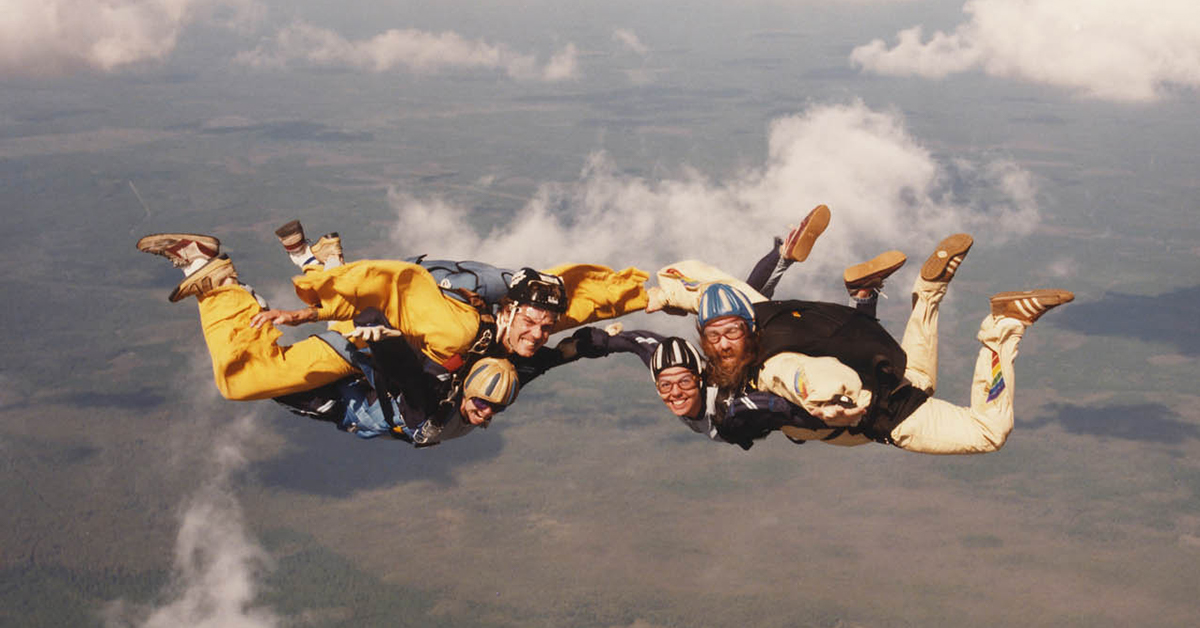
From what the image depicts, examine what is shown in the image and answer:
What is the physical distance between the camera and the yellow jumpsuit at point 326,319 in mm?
6723

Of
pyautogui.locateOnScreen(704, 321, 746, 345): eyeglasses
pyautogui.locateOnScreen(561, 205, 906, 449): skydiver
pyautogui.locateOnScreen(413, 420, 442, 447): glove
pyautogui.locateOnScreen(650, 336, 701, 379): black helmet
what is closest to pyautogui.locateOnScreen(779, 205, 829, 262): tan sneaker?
pyautogui.locateOnScreen(561, 205, 906, 449): skydiver

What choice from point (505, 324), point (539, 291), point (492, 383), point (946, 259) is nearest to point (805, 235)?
point (946, 259)

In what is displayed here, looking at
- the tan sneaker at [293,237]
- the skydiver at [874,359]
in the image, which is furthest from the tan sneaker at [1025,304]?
the tan sneaker at [293,237]

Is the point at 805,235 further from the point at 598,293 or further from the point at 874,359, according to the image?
the point at 598,293

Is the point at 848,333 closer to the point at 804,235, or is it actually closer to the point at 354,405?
the point at 804,235

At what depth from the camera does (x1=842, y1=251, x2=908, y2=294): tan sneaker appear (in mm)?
7730

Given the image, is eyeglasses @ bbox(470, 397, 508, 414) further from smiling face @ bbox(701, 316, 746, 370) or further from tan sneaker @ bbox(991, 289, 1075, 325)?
tan sneaker @ bbox(991, 289, 1075, 325)

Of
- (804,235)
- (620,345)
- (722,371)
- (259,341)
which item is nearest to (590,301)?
(620,345)

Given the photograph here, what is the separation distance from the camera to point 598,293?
7980 millimetres

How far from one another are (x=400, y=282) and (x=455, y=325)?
561 millimetres

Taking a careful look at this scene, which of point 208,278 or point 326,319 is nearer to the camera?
point 326,319

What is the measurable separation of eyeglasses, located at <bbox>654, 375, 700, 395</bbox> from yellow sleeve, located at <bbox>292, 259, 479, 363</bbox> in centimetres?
162

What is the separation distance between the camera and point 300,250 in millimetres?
8414

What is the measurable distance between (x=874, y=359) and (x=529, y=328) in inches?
117
